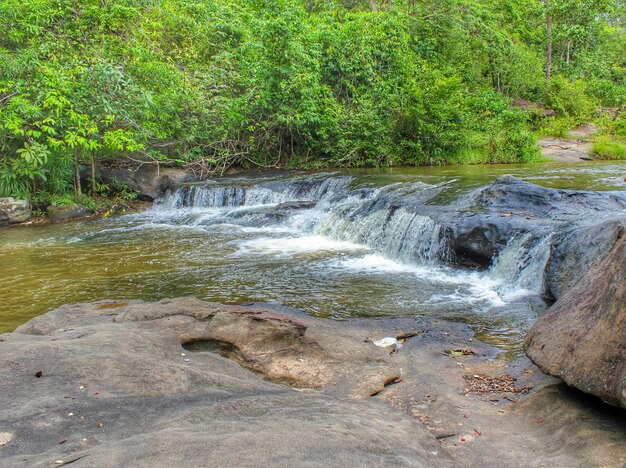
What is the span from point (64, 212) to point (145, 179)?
2914 mm

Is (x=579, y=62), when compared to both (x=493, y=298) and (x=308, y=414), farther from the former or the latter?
(x=308, y=414)

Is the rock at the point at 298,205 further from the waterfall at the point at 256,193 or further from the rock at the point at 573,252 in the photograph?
the rock at the point at 573,252

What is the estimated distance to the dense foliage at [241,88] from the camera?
12.0 m

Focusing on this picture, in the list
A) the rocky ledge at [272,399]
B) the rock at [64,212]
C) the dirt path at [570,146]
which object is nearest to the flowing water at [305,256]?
the rock at [64,212]

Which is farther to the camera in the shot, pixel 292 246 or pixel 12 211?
pixel 12 211

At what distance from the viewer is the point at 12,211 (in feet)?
40.2

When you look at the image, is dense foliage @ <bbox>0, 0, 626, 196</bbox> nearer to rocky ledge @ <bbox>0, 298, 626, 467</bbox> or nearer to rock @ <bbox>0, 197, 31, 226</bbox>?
rock @ <bbox>0, 197, 31, 226</bbox>

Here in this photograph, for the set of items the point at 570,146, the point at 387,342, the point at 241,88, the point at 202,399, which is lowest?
the point at 387,342

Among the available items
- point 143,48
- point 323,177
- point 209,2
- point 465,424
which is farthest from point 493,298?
point 209,2

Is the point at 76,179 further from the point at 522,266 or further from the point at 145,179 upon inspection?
the point at 522,266

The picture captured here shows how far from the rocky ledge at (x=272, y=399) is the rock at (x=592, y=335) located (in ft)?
0.64

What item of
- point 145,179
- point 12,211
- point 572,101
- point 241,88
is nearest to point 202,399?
point 12,211

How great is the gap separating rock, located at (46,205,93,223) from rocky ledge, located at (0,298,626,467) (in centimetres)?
896

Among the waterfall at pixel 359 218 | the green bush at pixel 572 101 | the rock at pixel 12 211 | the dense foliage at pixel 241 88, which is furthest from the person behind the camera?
the green bush at pixel 572 101
